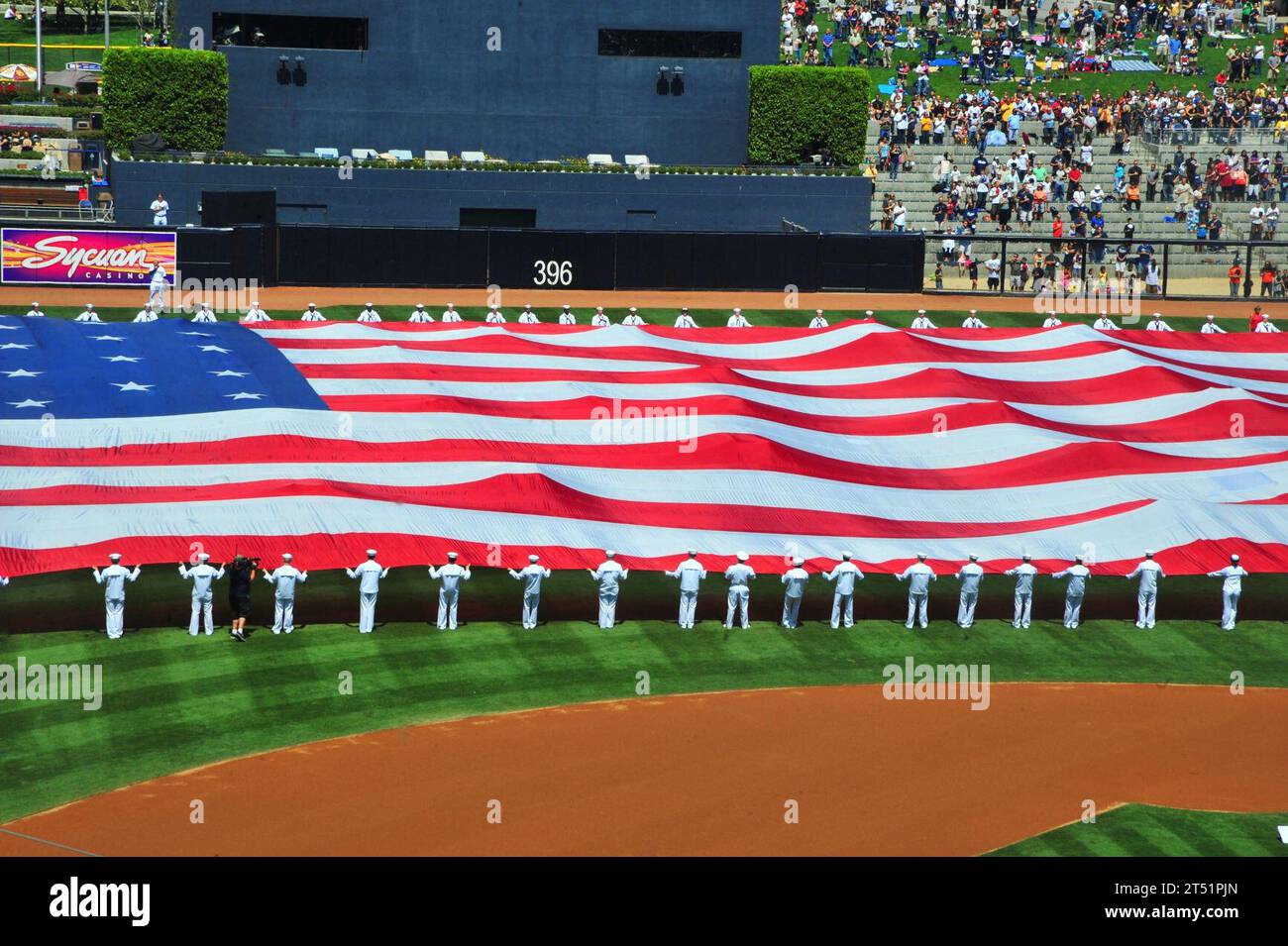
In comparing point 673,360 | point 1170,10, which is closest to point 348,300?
point 673,360

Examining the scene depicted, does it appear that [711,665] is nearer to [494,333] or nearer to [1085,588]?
[1085,588]

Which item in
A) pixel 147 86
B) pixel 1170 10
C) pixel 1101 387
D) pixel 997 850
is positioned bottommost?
pixel 997 850

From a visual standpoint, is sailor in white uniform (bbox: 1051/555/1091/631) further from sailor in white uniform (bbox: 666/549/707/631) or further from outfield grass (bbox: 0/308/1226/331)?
outfield grass (bbox: 0/308/1226/331)

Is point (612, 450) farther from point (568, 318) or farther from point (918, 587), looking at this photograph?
point (568, 318)

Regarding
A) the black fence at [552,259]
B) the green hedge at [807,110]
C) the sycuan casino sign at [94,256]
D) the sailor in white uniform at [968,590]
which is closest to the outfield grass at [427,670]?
the sailor in white uniform at [968,590]

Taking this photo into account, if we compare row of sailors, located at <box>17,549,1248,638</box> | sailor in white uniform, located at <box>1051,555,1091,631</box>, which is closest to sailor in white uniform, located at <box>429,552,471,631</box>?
row of sailors, located at <box>17,549,1248,638</box>

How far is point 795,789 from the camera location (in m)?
18.7

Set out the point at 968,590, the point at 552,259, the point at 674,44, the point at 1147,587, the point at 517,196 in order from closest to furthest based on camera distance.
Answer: the point at 968,590, the point at 1147,587, the point at 552,259, the point at 517,196, the point at 674,44

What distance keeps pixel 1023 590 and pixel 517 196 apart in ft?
97.3

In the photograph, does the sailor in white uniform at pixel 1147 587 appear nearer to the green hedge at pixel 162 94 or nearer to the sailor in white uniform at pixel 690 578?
the sailor in white uniform at pixel 690 578

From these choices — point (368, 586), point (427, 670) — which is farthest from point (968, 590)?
point (368, 586)

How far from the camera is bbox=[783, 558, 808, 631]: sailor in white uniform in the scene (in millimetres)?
23312

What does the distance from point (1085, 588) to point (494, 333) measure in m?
12.5

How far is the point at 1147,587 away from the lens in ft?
79.0
